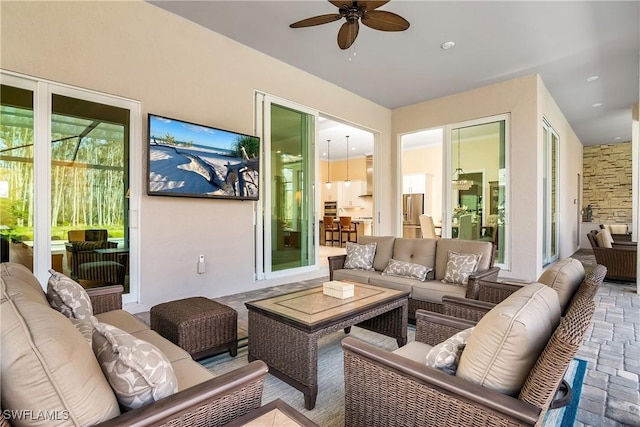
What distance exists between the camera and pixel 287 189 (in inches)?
203

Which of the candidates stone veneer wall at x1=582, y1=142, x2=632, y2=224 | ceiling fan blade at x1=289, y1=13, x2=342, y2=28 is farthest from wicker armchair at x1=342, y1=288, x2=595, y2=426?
stone veneer wall at x1=582, y1=142, x2=632, y2=224

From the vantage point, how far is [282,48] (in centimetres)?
449

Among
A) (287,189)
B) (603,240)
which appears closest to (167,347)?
(287,189)

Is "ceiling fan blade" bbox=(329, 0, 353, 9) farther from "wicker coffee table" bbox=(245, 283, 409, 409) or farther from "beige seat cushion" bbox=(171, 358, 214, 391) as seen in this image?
"beige seat cushion" bbox=(171, 358, 214, 391)

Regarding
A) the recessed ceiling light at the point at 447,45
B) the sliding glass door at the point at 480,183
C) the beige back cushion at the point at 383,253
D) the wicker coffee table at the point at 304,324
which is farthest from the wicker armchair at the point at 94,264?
the sliding glass door at the point at 480,183

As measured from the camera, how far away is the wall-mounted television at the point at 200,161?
3.59 metres

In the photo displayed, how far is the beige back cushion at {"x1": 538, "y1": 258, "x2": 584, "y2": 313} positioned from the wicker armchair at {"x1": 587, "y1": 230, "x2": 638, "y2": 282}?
4638 millimetres

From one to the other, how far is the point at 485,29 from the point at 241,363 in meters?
4.63

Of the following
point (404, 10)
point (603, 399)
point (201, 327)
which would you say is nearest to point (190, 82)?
point (404, 10)

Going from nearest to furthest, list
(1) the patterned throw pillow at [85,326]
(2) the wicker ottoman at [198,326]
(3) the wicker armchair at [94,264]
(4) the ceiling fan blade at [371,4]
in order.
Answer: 1. (1) the patterned throw pillow at [85,326]
2. (2) the wicker ottoman at [198,326]
3. (4) the ceiling fan blade at [371,4]
4. (3) the wicker armchair at [94,264]

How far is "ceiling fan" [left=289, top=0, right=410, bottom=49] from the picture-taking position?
2.85m

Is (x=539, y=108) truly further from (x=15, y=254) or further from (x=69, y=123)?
(x=15, y=254)

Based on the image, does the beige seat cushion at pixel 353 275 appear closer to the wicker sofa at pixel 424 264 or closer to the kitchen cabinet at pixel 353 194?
the wicker sofa at pixel 424 264

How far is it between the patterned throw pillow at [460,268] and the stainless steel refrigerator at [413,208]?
21.8 feet
